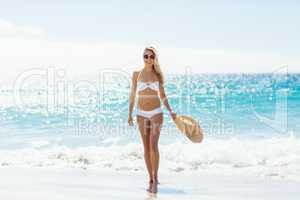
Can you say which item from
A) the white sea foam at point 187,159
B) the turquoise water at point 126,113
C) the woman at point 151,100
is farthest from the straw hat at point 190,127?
the turquoise water at point 126,113

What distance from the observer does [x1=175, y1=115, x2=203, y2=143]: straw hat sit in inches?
197

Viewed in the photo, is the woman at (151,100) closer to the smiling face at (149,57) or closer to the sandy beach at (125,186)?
the smiling face at (149,57)

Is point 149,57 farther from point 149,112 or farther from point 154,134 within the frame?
point 154,134

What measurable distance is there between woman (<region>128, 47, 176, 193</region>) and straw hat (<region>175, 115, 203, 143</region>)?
18cm

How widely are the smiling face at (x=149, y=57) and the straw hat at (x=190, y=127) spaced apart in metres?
0.68

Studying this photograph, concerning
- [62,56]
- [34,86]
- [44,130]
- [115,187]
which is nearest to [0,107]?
[34,86]

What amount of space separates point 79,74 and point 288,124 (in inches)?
386

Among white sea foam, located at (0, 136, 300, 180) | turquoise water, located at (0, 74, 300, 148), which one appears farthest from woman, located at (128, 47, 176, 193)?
turquoise water, located at (0, 74, 300, 148)

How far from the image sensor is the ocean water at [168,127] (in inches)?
305

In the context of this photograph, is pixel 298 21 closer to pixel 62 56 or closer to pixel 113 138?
pixel 62 56

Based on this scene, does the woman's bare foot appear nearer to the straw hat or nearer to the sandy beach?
the sandy beach

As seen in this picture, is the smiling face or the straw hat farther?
the straw hat

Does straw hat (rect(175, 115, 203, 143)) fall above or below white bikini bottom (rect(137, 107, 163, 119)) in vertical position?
below

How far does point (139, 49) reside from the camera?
20.5 m
